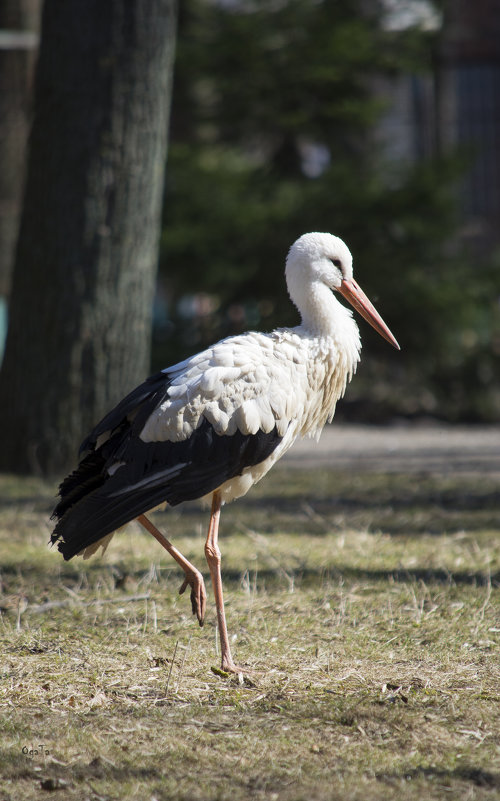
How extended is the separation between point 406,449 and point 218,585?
258 inches

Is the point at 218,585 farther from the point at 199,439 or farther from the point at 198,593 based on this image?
the point at 199,439

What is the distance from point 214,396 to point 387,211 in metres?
8.26

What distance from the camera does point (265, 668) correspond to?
12.5 feet

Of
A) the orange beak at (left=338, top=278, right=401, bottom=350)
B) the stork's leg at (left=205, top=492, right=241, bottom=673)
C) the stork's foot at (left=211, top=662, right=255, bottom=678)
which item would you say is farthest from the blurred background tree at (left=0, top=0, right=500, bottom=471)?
the stork's foot at (left=211, top=662, right=255, bottom=678)

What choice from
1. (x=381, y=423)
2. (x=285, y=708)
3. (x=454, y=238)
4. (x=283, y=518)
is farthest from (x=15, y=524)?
(x=454, y=238)

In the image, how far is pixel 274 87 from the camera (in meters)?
12.4

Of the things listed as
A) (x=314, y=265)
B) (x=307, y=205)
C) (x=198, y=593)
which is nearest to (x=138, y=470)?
(x=198, y=593)

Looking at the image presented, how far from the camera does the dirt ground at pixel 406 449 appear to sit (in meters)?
9.20

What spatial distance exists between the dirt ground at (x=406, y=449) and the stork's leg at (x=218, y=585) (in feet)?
16.1

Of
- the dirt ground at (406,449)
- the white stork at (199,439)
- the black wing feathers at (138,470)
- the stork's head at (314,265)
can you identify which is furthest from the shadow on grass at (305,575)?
the dirt ground at (406,449)

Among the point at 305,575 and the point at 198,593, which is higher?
the point at 198,593

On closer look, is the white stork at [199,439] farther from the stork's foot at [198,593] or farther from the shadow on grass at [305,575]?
the shadow on grass at [305,575]

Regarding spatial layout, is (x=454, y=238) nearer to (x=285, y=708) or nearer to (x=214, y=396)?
(x=214, y=396)

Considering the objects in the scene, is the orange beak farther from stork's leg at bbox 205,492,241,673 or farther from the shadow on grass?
the shadow on grass
